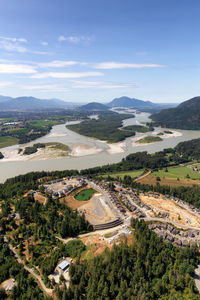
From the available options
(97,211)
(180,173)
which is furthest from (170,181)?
(97,211)

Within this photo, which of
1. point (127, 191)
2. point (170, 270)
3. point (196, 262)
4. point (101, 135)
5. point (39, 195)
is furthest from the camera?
point (101, 135)

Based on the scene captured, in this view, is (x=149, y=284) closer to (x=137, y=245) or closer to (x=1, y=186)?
(x=137, y=245)

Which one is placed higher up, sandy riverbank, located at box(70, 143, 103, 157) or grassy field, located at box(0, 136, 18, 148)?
grassy field, located at box(0, 136, 18, 148)

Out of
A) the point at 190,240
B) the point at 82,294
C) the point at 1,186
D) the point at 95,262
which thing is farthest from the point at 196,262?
the point at 1,186

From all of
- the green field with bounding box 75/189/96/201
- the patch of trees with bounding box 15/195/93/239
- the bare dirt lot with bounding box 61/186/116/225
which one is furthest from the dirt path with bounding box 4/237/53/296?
the green field with bounding box 75/189/96/201

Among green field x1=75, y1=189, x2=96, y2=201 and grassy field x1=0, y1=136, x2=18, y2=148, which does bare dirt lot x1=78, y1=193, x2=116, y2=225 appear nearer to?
green field x1=75, y1=189, x2=96, y2=201
